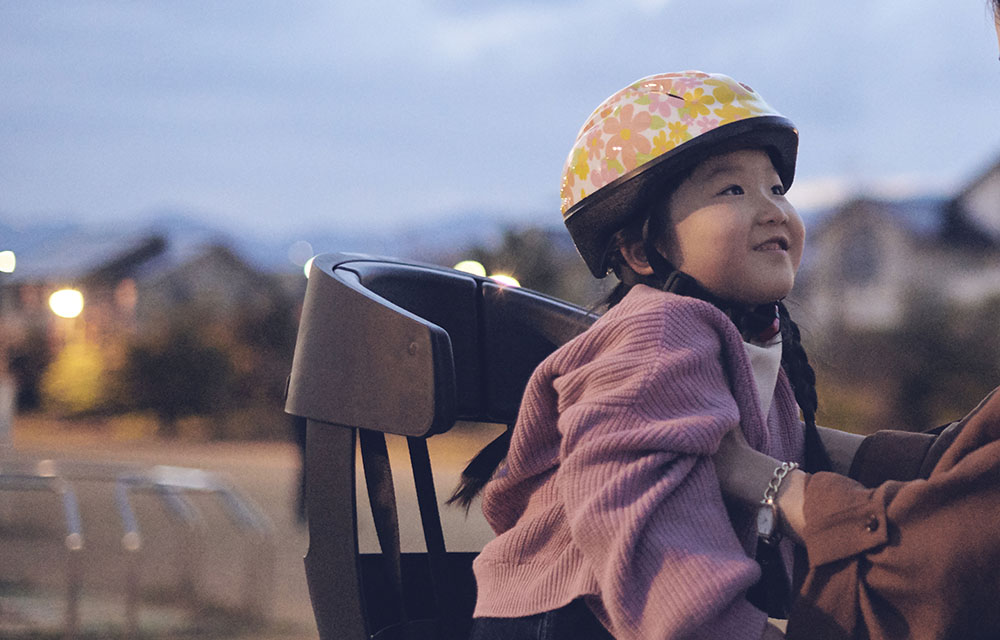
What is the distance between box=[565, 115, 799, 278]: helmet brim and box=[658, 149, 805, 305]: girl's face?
25 millimetres

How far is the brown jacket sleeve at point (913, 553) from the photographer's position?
113 centimetres

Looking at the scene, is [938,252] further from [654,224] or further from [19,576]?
[654,224]

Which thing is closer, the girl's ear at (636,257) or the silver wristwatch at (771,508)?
the silver wristwatch at (771,508)

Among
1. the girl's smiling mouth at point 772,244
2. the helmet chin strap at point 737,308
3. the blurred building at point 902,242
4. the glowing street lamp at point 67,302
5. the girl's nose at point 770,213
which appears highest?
the girl's nose at point 770,213

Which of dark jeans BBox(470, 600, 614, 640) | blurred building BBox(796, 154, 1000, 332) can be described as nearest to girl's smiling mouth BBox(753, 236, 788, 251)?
dark jeans BBox(470, 600, 614, 640)

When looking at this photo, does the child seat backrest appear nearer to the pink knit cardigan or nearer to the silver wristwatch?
the pink knit cardigan

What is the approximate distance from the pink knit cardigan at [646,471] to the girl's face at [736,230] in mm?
122

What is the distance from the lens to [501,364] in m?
1.99

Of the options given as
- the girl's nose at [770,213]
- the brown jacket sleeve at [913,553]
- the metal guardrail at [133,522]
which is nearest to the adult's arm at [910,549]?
the brown jacket sleeve at [913,553]

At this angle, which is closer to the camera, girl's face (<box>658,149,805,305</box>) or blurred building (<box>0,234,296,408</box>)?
girl's face (<box>658,149,805,305</box>)

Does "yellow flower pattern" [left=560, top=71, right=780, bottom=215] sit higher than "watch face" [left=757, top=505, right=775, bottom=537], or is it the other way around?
"yellow flower pattern" [left=560, top=71, right=780, bottom=215]

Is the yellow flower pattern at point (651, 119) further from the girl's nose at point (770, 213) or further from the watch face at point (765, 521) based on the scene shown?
the watch face at point (765, 521)

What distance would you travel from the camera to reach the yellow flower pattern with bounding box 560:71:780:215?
5.32ft

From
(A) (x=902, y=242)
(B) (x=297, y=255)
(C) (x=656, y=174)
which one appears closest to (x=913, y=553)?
(C) (x=656, y=174)
